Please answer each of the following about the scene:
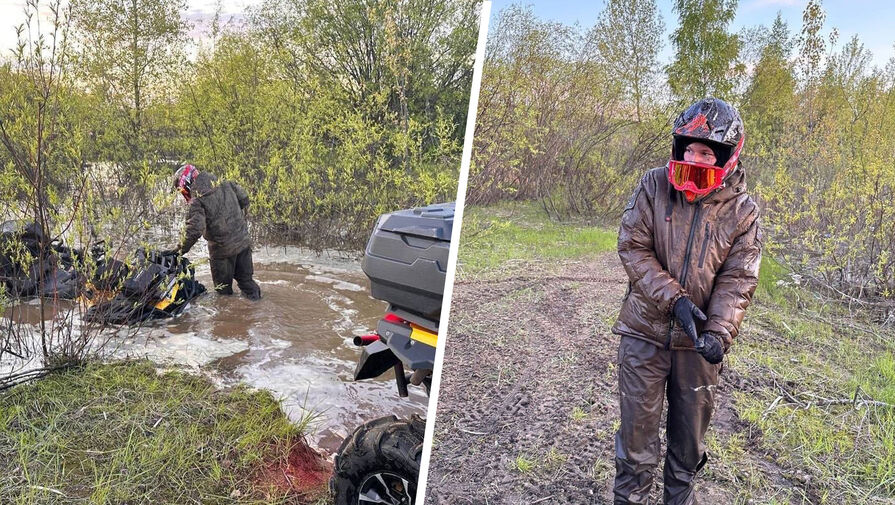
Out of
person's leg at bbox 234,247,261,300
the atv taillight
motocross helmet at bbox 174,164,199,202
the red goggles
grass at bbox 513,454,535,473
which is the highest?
the red goggles

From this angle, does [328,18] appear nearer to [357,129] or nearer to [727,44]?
[357,129]

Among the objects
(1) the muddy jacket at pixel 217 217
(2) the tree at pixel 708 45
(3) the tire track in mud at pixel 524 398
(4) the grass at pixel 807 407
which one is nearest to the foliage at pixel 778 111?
(2) the tree at pixel 708 45

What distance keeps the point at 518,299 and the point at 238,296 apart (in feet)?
6.66

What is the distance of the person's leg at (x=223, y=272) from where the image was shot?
13.8 feet

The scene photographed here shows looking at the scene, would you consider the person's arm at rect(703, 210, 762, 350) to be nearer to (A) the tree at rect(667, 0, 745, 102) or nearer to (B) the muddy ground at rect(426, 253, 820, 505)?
(B) the muddy ground at rect(426, 253, 820, 505)

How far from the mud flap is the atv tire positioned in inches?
5.6

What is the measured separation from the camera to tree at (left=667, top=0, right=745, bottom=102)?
3625 mm

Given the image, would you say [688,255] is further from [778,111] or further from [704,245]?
[778,111]

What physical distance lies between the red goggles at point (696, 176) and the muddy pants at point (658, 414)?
46 centimetres

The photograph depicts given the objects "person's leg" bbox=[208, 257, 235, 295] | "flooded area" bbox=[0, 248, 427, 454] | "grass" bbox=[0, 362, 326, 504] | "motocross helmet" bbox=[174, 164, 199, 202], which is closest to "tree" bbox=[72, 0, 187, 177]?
"motocross helmet" bbox=[174, 164, 199, 202]


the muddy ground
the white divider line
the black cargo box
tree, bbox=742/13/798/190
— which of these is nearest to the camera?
the white divider line

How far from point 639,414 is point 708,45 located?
3.08 m

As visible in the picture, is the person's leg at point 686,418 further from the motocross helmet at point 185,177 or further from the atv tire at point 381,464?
the motocross helmet at point 185,177

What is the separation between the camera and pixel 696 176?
1.51m
